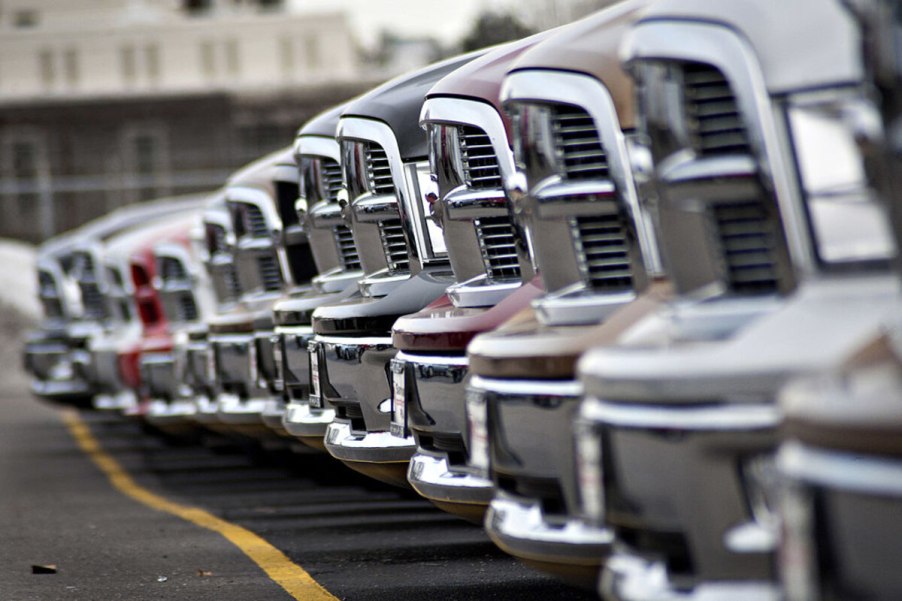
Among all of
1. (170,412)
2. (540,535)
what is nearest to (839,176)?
(540,535)

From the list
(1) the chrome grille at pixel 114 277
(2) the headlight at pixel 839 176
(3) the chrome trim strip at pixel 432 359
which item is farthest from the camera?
(1) the chrome grille at pixel 114 277

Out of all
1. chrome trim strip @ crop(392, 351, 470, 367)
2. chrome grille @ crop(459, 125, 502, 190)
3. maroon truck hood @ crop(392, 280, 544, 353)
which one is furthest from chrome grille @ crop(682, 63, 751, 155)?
chrome grille @ crop(459, 125, 502, 190)

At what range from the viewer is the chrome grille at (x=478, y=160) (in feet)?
20.1

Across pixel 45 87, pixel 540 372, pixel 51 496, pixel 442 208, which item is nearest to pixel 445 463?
pixel 442 208

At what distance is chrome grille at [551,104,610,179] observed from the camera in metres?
5.00

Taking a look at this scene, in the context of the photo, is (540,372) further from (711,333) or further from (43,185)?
(43,185)

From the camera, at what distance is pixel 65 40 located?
6406cm

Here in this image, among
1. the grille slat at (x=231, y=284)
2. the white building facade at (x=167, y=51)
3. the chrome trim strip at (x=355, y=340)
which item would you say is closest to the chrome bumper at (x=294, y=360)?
the chrome trim strip at (x=355, y=340)

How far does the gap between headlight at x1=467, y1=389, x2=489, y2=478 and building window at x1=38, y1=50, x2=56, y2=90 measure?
60291mm

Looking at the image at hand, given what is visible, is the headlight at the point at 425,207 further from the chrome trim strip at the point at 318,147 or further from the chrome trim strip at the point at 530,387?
the chrome trim strip at the point at 530,387

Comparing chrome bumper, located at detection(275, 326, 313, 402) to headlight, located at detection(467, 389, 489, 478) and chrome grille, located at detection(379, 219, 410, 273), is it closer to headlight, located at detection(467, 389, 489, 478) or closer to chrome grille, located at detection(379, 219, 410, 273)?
chrome grille, located at detection(379, 219, 410, 273)

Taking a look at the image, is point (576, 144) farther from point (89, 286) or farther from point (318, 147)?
point (89, 286)

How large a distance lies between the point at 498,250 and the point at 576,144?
118 cm

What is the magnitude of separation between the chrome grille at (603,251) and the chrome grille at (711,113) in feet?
2.56
